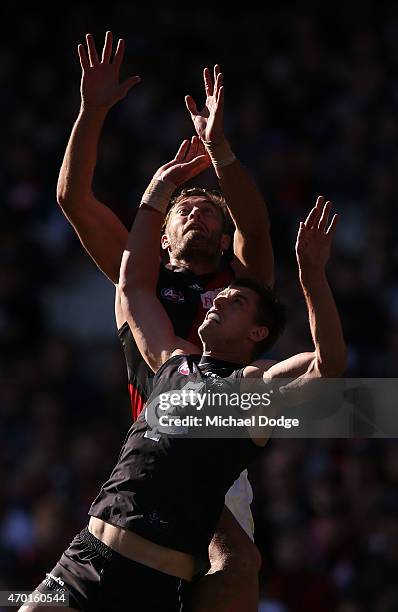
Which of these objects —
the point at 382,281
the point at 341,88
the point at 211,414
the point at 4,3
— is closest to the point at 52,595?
the point at 211,414

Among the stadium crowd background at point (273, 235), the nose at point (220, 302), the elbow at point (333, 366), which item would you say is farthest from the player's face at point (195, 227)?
the stadium crowd background at point (273, 235)

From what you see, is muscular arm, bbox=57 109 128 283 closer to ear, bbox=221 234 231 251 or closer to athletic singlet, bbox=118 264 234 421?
athletic singlet, bbox=118 264 234 421

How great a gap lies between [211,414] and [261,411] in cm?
19

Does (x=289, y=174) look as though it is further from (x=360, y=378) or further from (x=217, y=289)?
(x=217, y=289)

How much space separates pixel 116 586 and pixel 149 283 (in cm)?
122

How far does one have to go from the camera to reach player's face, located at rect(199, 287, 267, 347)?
5047 mm

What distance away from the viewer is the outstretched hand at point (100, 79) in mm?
5906

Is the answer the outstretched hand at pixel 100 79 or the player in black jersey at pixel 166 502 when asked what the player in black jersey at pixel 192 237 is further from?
the player in black jersey at pixel 166 502

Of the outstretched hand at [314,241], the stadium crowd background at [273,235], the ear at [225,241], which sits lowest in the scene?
the stadium crowd background at [273,235]

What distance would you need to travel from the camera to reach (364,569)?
8312 millimetres

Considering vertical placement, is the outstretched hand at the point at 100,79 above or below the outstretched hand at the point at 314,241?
above

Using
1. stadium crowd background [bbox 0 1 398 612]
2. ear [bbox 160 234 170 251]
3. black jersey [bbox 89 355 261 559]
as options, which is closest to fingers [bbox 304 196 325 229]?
black jersey [bbox 89 355 261 559]

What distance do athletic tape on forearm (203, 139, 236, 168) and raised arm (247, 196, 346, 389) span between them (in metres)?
0.96

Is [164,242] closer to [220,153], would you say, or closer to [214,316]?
[220,153]
